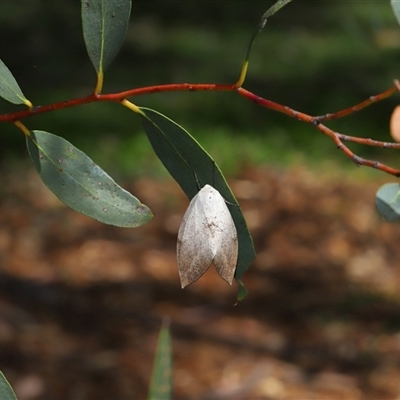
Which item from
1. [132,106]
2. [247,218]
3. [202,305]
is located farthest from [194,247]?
[247,218]

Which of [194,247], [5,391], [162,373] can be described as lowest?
[162,373]

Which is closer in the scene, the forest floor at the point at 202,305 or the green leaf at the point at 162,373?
the green leaf at the point at 162,373

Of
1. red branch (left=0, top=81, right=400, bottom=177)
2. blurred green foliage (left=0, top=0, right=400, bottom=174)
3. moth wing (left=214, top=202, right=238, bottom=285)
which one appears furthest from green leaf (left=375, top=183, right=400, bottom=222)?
blurred green foliage (left=0, top=0, right=400, bottom=174)

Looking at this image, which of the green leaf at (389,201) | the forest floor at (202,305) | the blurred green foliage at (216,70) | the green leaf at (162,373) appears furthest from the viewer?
the blurred green foliage at (216,70)

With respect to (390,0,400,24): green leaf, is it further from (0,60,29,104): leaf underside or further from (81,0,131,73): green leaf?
(0,60,29,104): leaf underside

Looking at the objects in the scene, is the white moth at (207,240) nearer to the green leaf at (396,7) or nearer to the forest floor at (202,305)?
the green leaf at (396,7)

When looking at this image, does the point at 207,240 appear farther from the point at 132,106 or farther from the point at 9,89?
the point at 9,89

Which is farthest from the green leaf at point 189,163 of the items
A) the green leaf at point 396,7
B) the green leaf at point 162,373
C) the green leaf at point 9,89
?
the green leaf at point 162,373
